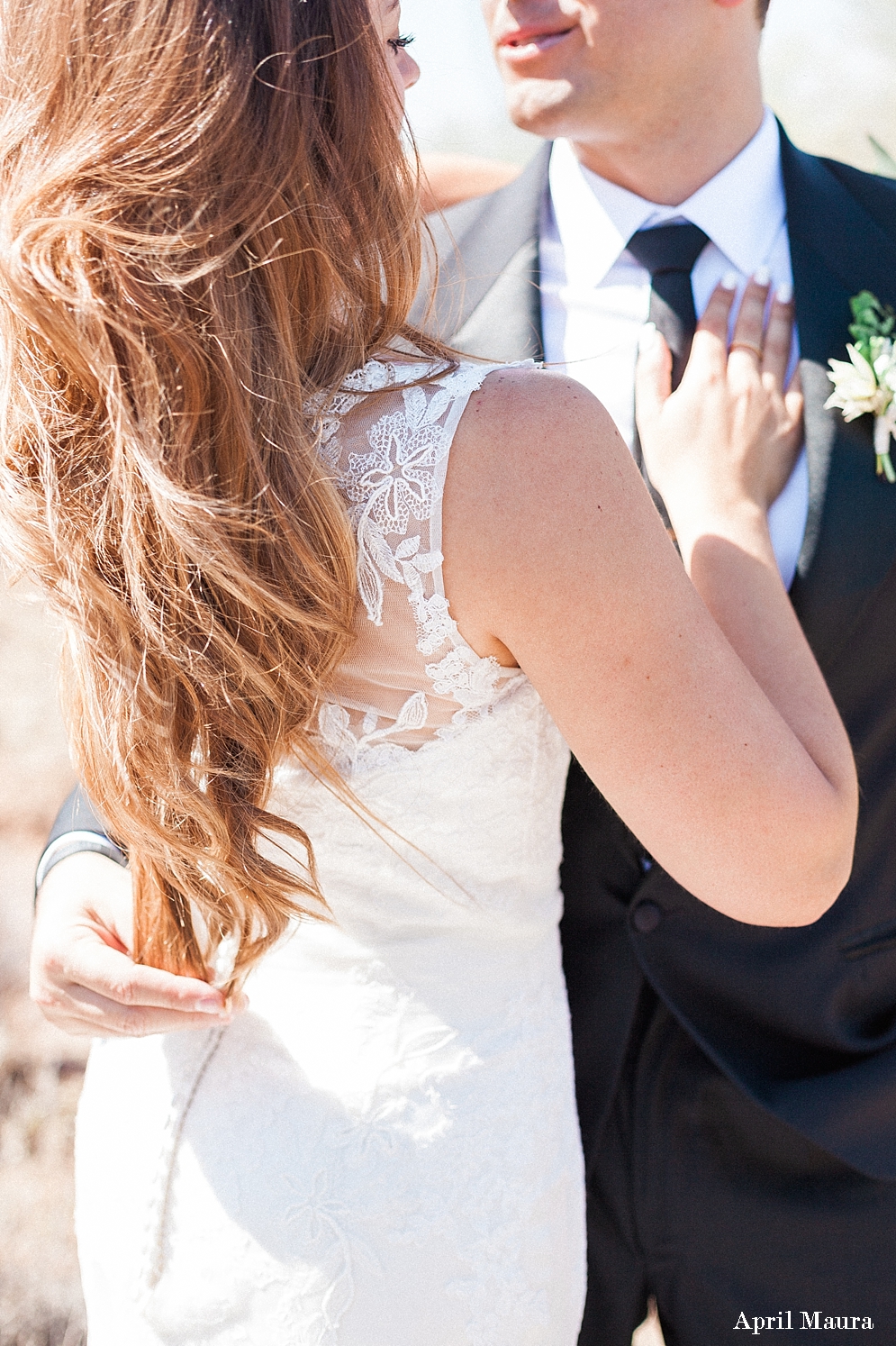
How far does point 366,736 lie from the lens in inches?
48.6

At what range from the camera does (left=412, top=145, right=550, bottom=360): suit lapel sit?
185cm

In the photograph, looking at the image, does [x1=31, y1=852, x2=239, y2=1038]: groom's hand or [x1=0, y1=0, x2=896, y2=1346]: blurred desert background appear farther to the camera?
[x1=0, y1=0, x2=896, y2=1346]: blurred desert background

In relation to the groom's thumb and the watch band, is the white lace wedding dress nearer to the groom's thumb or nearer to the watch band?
the watch band

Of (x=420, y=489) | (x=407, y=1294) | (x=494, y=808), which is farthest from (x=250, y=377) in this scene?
(x=407, y=1294)

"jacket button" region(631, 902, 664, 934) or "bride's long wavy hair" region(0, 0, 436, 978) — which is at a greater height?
"bride's long wavy hair" region(0, 0, 436, 978)

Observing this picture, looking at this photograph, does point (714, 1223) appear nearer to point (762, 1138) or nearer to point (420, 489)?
point (762, 1138)

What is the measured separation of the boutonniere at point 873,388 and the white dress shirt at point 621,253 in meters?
0.27

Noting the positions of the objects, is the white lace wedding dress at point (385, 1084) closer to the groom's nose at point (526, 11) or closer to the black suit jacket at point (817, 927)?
the black suit jacket at point (817, 927)

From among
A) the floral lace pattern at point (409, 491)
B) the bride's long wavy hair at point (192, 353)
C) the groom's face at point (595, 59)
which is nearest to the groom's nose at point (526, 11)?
the groom's face at point (595, 59)

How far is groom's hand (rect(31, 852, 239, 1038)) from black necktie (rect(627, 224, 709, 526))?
102 cm

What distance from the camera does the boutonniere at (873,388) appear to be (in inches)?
63.0

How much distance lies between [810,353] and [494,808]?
929mm

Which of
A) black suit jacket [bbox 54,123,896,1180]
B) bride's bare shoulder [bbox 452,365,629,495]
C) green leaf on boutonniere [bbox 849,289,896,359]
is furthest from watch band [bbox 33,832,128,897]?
green leaf on boutonniere [bbox 849,289,896,359]

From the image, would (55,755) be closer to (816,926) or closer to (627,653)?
(816,926)
